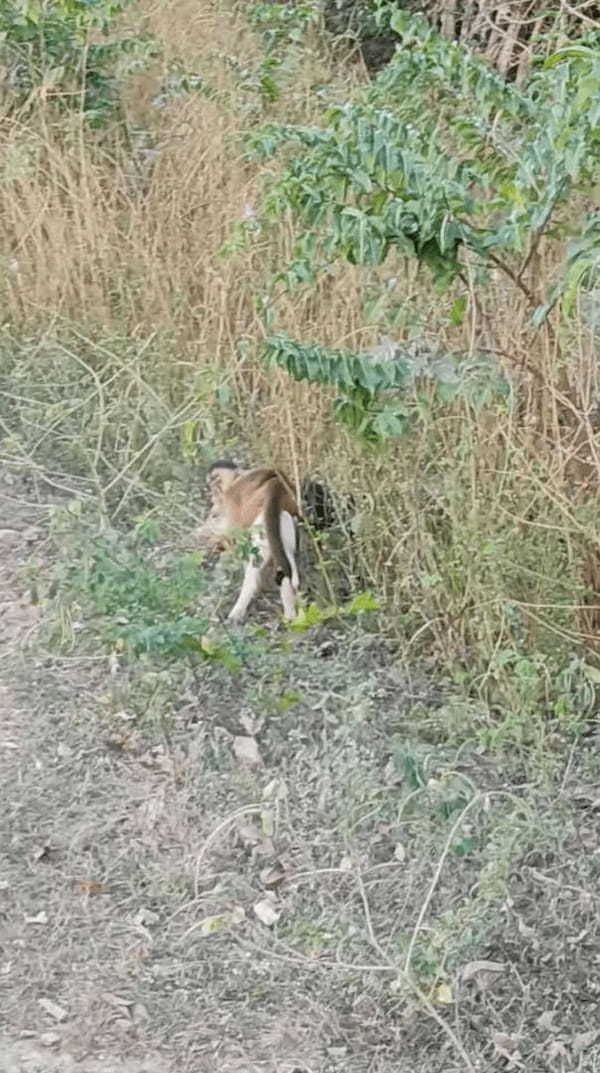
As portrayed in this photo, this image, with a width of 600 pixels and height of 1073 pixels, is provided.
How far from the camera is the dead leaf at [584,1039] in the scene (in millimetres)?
3008

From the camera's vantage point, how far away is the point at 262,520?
13.6 feet

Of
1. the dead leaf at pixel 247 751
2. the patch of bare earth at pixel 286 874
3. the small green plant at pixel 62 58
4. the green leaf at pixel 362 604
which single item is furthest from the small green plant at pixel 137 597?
the small green plant at pixel 62 58

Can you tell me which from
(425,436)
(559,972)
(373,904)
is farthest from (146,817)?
(425,436)

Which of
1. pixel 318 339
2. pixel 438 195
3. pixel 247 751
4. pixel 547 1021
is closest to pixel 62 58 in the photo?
pixel 318 339

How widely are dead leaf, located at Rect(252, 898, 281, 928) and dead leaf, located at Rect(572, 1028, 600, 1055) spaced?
0.64 m

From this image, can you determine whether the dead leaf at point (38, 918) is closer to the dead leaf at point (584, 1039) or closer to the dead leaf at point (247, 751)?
the dead leaf at point (247, 751)

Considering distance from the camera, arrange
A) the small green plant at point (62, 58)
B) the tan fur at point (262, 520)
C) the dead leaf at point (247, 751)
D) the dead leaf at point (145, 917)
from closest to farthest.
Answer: the dead leaf at point (145, 917), the dead leaf at point (247, 751), the tan fur at point (262, 520), the small green plant at point (62, 58)

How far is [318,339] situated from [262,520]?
75cm

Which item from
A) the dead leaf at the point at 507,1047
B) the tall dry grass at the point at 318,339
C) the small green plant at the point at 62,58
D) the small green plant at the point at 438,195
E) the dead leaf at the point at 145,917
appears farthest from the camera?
the small green plant at the point at 62,58

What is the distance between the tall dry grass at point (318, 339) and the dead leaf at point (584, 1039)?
91 centimetres

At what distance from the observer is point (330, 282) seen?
4.79 meters

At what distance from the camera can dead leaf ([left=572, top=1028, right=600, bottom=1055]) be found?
301cm

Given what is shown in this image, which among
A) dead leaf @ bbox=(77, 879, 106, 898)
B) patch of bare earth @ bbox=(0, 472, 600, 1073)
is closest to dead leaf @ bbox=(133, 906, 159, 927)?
patch of bare earth @ bbox=(0, 472, 600, 1073)

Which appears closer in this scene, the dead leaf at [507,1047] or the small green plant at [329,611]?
the dead leaf at [507,1047]
